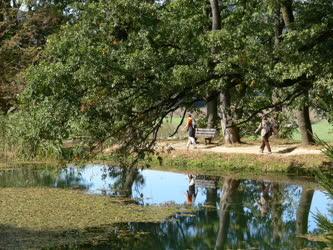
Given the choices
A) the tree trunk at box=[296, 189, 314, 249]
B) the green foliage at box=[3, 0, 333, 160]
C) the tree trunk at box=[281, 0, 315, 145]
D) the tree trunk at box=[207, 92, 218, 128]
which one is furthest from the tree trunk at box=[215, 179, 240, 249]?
the tree trunk at box=[207, 92, 218, 128]

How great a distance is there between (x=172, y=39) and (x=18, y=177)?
24.5ft

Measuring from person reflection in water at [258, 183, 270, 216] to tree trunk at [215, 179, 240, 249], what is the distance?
2.46ft

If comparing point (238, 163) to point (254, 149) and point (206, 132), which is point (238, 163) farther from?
point (206, 132)

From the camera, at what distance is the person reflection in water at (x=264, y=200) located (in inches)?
583

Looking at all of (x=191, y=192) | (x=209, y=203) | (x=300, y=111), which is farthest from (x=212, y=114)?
(x=209, y=203)

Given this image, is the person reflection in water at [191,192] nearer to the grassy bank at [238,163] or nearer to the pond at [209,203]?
the pond at [209,203]

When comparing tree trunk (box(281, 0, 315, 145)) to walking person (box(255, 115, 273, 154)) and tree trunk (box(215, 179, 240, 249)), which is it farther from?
tree trunk (box(215, 179, 240, 249))

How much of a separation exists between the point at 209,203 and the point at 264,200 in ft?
5.50

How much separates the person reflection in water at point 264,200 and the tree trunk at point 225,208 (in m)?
0.75

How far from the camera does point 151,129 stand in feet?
43.8

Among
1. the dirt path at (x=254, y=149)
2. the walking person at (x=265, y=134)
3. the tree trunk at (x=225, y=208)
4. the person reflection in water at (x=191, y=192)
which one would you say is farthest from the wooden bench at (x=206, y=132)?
the tree trunk at (x=225, y=208)

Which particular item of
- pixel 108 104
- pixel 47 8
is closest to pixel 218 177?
pixel 108 104

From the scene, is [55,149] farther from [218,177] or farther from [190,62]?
[190,62]

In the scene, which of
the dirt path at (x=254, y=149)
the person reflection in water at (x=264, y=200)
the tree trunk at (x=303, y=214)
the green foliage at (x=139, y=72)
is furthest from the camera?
the dirt path at (x=254, y=149)
